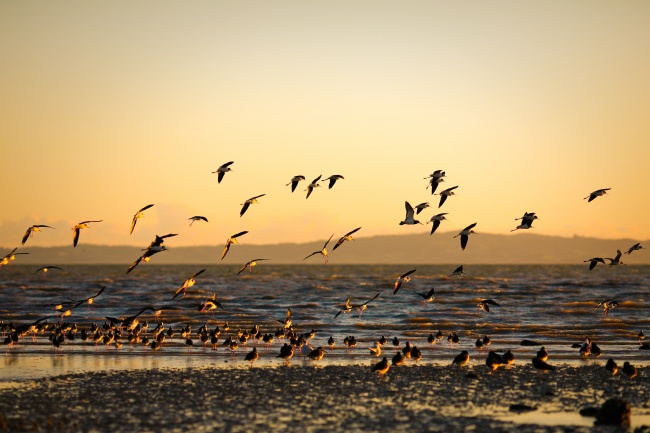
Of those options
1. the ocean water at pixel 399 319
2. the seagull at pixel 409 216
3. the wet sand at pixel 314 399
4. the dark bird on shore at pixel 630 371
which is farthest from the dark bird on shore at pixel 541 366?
the seagull at pixel 409 216

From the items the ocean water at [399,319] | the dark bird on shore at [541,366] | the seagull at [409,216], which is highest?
the seagull at [409,216]

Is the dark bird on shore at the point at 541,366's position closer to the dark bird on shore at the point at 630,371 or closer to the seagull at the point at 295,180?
the dark bird on shore at the point at 630,371

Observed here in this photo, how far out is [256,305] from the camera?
204ft

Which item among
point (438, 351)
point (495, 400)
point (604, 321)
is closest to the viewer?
point (495, 400)

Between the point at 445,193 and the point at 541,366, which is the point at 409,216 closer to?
the point at 445,193

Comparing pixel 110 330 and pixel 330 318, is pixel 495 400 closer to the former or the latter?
pixel 110 330

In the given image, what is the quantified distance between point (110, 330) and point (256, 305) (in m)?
27.3

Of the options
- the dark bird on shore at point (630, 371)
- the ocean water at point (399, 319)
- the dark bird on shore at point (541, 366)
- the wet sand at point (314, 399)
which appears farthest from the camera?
the ocean water at point (399, 319)

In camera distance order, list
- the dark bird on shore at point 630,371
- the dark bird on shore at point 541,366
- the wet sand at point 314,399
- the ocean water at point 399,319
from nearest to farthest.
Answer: the wet sand at point 314,399 < the dark bird on shore at point 630,371 < the dark bird on shore at point 541,366 < the ocean water at point 399,319

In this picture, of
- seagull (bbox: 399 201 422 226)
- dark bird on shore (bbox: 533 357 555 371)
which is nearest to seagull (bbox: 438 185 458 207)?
seagull (bbox: 399 201 422 226)

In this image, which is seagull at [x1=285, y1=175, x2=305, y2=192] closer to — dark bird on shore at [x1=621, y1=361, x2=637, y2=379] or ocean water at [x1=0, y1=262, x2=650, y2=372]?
ocean water at [x1=0, y1=262, x2=650, y2=372]

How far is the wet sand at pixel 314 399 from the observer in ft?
55.9

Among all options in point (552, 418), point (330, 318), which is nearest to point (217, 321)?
point (330, 318)

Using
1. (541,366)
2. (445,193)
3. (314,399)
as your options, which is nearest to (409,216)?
(445,193)
